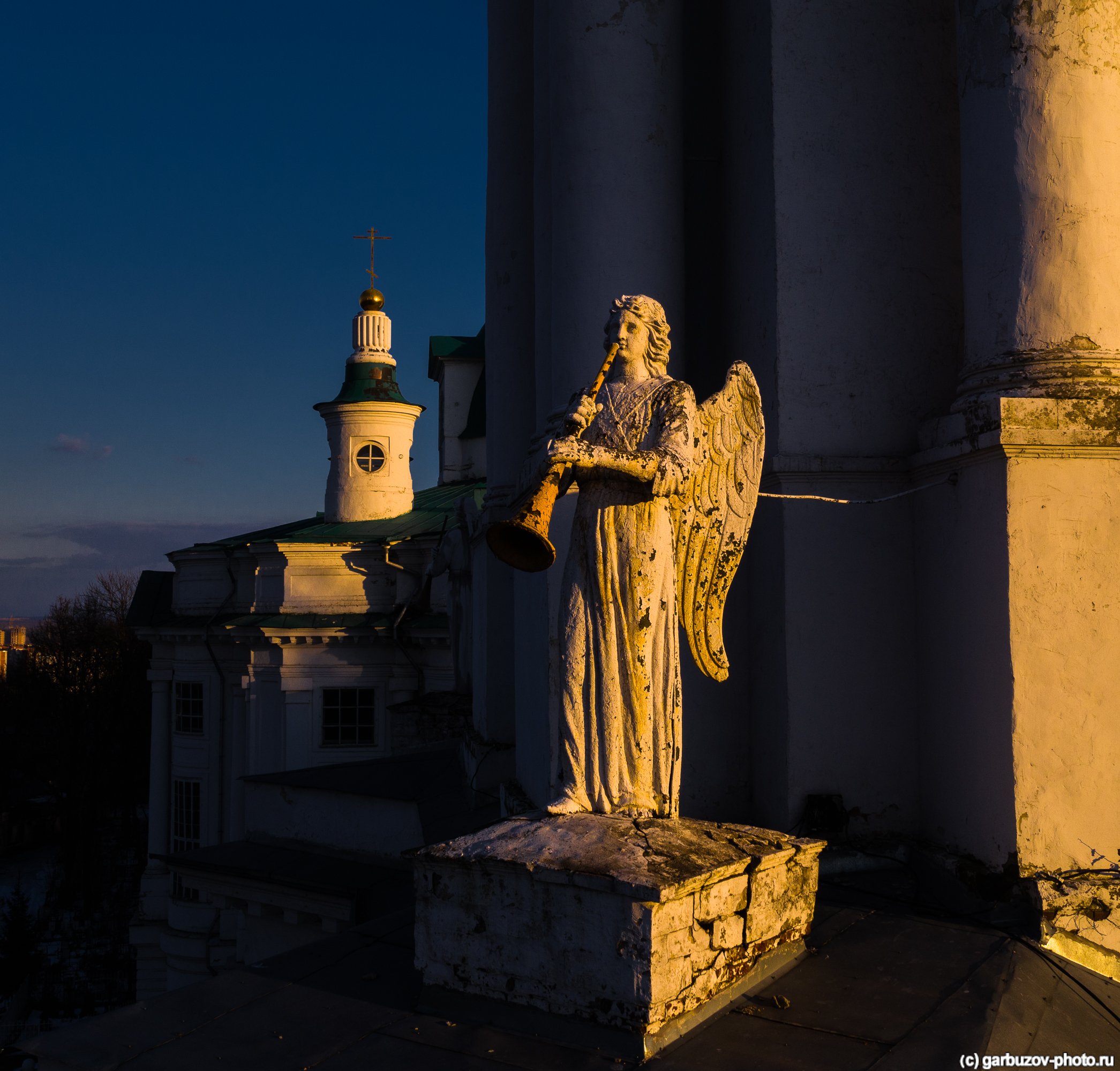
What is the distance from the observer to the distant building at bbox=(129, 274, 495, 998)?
533 inches

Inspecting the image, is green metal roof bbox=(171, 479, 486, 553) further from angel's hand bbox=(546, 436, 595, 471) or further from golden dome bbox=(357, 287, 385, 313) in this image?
angel's hand bbox=(546, 436, 595, 471)

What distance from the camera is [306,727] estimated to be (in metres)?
26.4

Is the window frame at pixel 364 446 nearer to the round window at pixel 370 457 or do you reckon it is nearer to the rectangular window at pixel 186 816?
the round window at pixel 370 457

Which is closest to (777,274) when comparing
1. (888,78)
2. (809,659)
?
(888,78)

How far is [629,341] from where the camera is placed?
551 cm

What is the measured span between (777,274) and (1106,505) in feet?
9.40

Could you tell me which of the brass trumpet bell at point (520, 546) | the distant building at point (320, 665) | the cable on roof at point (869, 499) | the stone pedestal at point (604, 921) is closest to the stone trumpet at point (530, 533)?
the brass trumpet bell at point (520, 546)

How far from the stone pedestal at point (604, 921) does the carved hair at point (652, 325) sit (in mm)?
2271

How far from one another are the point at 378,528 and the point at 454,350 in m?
7.38

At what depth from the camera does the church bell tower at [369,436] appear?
31.7m

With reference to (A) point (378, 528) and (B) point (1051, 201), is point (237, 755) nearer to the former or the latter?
(A) point (378, 528)

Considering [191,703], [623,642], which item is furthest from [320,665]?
[623,642]

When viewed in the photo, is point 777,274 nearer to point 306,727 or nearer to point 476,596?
point 476,596

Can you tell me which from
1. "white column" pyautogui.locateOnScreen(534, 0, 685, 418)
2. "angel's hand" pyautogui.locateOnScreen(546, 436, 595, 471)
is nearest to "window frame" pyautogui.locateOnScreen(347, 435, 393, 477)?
"white column" pyautogui.locateOnScreen(534, 0, 685, 418)
